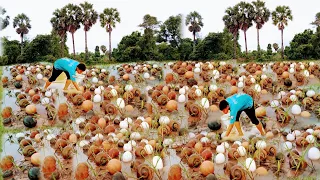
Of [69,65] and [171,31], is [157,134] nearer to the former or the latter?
[69,65]

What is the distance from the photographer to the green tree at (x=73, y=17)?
2105cm

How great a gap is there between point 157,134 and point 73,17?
46.2ft

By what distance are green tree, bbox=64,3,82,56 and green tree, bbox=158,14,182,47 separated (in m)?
4.30

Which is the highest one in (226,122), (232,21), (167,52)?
(232,21)

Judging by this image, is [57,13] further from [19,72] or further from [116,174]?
[116,174]

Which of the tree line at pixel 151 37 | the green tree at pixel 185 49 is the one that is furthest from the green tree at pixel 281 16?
the green tree at pixel 185 49

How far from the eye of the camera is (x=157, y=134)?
27.7ft

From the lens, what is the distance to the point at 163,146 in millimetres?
7711

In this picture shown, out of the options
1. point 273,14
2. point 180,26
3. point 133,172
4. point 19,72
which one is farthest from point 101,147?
point 273,14

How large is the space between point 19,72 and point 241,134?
30.7ft

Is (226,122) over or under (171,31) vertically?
under

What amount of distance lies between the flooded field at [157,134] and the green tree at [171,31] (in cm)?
1015

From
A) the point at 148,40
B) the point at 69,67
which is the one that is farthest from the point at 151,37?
the point at 69,67

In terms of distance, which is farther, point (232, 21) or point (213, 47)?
point (232, 21)
